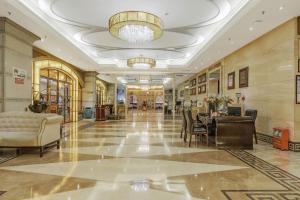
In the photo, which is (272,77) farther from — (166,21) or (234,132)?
(166,21)

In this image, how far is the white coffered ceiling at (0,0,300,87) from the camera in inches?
226

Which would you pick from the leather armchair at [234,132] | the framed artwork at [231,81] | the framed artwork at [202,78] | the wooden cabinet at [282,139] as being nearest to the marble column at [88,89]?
the framed artwork at [202,78]

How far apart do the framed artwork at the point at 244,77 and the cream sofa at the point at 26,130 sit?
674cm

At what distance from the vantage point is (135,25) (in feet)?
19.0

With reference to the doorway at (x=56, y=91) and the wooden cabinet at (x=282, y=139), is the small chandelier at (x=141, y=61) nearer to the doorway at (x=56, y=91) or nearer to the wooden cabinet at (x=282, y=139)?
the doorway at (x=56, y=91)

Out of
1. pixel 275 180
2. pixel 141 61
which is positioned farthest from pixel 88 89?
pixel 275 180

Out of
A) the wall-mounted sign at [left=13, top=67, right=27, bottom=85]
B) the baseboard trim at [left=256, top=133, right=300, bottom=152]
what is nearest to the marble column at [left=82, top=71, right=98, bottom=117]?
the wall-mounted sign at [left=13, top=67, right=27, bottom=85]

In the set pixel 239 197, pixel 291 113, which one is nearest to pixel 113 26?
pixel 239 197

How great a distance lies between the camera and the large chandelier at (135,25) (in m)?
5.62

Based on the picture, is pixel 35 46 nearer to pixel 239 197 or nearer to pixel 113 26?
pixel 113 26

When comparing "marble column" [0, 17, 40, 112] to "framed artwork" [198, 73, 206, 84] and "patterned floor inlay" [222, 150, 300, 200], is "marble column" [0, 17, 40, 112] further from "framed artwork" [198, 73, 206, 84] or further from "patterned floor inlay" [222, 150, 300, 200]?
"framed artwork" [198, 73, 206, 84]

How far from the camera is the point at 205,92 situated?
15.1 meters

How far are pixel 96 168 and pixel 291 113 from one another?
5.03 metres

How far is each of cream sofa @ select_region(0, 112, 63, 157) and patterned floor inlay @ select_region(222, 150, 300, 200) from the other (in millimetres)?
4051
